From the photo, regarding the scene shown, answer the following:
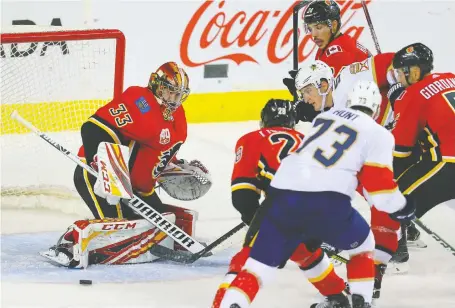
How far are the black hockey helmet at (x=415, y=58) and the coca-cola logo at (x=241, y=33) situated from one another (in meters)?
2.34

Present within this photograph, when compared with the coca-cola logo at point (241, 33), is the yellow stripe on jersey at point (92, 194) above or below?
below

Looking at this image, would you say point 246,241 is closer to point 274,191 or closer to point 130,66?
point 274,191

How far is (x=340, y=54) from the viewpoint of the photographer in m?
5.18

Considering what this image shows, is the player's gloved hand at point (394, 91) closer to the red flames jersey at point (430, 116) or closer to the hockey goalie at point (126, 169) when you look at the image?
the red flames jersey at point (430, 116)

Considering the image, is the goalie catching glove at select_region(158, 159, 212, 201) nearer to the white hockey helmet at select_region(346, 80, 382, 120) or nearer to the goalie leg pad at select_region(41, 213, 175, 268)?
the goalie leg pad at select_region(41, 213, 175, 268)

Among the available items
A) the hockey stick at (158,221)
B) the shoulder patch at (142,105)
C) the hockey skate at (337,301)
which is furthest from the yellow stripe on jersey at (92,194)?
the hockey skate at (337,301)

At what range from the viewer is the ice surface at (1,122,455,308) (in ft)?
14.3

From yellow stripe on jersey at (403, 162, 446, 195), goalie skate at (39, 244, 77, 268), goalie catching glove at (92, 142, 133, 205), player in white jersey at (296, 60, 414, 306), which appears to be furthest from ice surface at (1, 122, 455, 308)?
yellow stripe on jersey at (403, 162, 446, 195)

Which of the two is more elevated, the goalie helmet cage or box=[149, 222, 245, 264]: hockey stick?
the goalie helmet cage

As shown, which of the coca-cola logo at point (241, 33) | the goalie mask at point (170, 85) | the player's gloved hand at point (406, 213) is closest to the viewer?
the player's gloved hand at point (406, 213)

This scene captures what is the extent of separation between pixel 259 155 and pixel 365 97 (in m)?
0.42

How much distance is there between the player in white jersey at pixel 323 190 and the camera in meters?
3.73

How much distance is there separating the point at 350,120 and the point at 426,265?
134cm

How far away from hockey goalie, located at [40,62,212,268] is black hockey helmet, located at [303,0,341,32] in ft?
2.44
